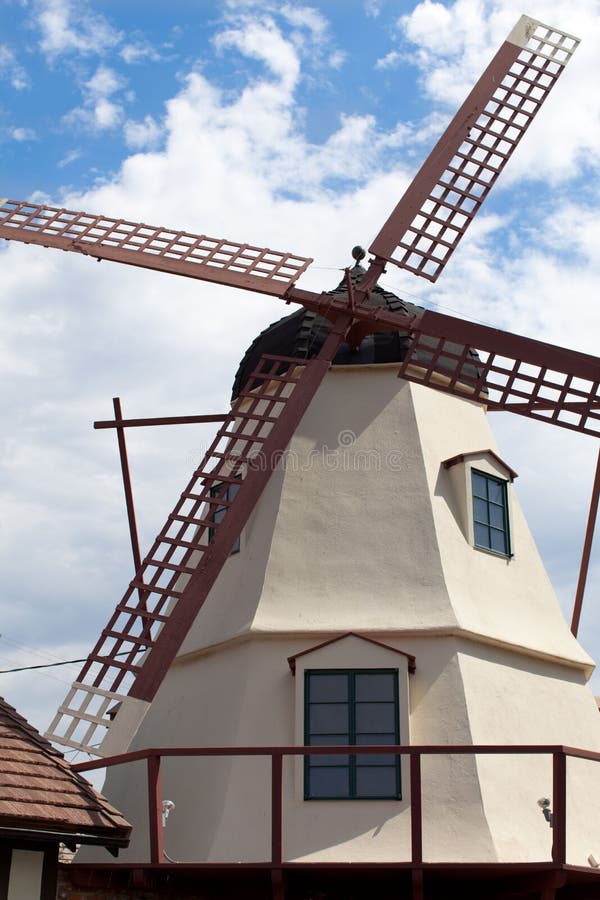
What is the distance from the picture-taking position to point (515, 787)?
9.55m

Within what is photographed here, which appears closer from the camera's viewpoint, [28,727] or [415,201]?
[28,727]

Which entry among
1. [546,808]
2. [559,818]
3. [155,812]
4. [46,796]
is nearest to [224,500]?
[155,812]

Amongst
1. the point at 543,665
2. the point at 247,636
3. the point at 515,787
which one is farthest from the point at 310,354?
the point at 515,787

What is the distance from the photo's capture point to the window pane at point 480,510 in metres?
11.1

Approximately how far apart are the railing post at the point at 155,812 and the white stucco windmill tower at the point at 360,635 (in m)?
0.02

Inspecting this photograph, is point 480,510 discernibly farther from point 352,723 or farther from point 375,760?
point 375,760

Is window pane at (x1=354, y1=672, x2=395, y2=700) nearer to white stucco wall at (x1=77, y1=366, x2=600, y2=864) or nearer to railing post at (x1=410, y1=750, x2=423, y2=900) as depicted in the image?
white stucco wall at (x1=77, y1=366, x2=600, y2=864)

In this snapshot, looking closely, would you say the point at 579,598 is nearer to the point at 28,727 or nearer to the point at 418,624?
the point at 418,624

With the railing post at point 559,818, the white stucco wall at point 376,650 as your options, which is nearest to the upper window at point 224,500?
the white stucco wall at point 376,650

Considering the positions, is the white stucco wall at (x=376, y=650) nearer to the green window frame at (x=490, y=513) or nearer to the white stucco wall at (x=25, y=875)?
the green window frame at (x=490, y=513)

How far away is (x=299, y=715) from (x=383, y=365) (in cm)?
366

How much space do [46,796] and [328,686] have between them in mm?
2616

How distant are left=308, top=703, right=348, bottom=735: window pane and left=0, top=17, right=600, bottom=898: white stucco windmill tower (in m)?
0.02

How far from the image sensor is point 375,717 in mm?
9633
